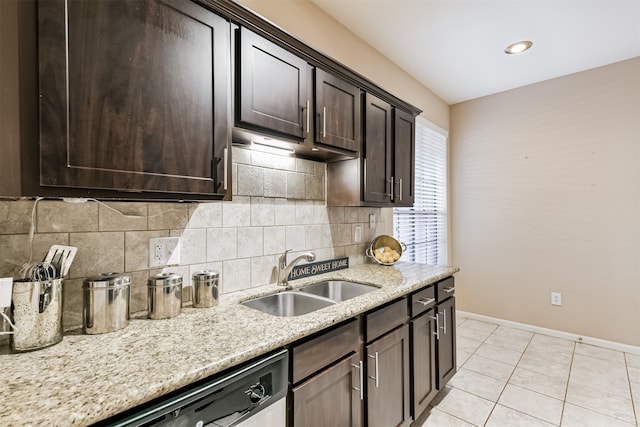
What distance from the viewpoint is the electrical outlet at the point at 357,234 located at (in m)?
2.48

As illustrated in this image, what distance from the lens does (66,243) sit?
111cm

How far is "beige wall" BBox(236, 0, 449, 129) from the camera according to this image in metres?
1.90

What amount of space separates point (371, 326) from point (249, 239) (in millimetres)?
786

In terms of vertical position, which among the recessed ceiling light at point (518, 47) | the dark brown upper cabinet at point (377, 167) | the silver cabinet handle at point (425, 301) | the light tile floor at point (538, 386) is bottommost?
the light tile floor at point (538, 386)

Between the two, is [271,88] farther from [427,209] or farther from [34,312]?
[427,209]

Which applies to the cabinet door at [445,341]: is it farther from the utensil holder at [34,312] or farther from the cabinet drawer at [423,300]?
the utensil holder at [34,312]

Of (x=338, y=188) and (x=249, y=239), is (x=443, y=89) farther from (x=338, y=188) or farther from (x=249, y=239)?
(x=249, y=239)

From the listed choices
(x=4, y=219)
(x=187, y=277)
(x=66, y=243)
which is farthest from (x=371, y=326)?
(x=4, y=219)

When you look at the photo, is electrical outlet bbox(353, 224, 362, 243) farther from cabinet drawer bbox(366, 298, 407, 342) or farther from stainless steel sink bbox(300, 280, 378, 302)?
cabinet drawer bbox(366, 298, 407, 342)

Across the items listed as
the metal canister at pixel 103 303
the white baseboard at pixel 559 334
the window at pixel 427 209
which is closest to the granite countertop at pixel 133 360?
the metal canister at pixel 103 303

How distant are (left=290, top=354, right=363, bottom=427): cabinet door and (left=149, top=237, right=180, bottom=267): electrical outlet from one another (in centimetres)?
77

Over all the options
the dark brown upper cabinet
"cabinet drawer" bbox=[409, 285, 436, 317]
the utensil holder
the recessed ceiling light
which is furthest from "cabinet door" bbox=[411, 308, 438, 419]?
the recessed ceiling light

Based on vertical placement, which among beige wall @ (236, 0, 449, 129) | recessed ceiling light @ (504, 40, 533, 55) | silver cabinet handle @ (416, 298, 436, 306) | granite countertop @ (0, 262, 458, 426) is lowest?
silver cabinet handle @ (416, 298, 436, 306)

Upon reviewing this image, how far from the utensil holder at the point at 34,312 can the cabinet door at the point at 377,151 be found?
163 cm
